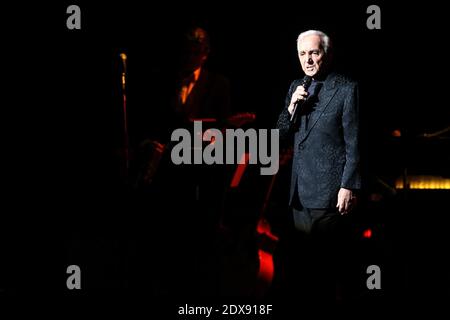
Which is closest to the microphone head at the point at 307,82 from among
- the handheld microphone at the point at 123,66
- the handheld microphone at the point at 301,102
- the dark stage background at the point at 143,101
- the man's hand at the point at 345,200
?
the handheld microphone at the point at 301,102

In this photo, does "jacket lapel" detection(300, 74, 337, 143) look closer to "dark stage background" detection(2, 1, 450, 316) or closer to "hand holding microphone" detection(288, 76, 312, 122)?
"hand holding microphone" detection(288, 76, 312, 122)

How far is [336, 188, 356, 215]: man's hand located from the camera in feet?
8.79

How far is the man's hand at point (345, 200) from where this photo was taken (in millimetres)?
2678

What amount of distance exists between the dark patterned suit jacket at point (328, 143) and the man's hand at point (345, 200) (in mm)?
30

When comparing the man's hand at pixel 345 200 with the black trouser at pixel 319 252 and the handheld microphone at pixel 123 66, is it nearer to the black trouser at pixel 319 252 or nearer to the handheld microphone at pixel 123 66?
the black trouser at pixel 319 252

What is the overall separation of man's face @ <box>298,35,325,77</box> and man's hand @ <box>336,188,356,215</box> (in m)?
0.53

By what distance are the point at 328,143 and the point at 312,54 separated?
0.39 meters

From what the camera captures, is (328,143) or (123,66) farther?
(123,66)

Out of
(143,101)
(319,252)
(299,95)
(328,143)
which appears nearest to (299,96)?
(299,95)

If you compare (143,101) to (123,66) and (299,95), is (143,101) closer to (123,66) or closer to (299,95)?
(123,66)

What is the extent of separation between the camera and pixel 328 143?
2.74 metres

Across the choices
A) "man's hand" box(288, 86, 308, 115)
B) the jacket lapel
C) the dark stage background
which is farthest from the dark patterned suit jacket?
the dark stage background

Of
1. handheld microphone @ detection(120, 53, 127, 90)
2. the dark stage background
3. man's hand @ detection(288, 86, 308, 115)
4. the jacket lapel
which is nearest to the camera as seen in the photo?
man's hand @ detection(288, 86, 308, 115)

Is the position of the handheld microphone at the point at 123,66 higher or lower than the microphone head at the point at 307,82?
higher
